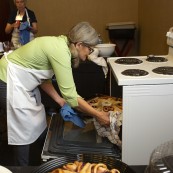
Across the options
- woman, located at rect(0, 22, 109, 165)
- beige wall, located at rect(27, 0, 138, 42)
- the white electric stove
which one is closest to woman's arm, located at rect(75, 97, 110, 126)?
woman, located at rect(0, 22, 109, 165)

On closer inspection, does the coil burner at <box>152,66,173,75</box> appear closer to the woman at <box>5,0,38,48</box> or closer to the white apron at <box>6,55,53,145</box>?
the white apron at <box>6,55,53,145</box>

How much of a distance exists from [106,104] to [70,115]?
257mm

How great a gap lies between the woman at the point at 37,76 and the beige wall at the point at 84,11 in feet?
9.91

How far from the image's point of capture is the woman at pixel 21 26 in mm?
2771

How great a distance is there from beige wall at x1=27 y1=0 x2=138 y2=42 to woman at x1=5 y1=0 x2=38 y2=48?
1.38m

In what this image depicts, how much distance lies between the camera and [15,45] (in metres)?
2.62

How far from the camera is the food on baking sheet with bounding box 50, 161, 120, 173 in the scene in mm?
688

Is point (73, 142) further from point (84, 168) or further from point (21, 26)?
point (21, 26)

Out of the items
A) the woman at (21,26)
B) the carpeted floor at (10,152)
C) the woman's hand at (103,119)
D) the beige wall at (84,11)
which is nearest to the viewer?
the woman's hand at (103,119)

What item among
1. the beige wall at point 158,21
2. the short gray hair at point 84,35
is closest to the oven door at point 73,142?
the short gray hair at point 84,35

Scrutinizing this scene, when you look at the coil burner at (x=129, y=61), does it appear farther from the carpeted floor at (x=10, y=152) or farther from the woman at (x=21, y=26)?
the woman at (x=21, y=26)

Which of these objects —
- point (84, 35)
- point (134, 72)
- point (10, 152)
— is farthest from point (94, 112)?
point (10, 152)

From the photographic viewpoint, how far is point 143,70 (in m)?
1.51

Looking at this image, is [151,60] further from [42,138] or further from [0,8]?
[0,8]
